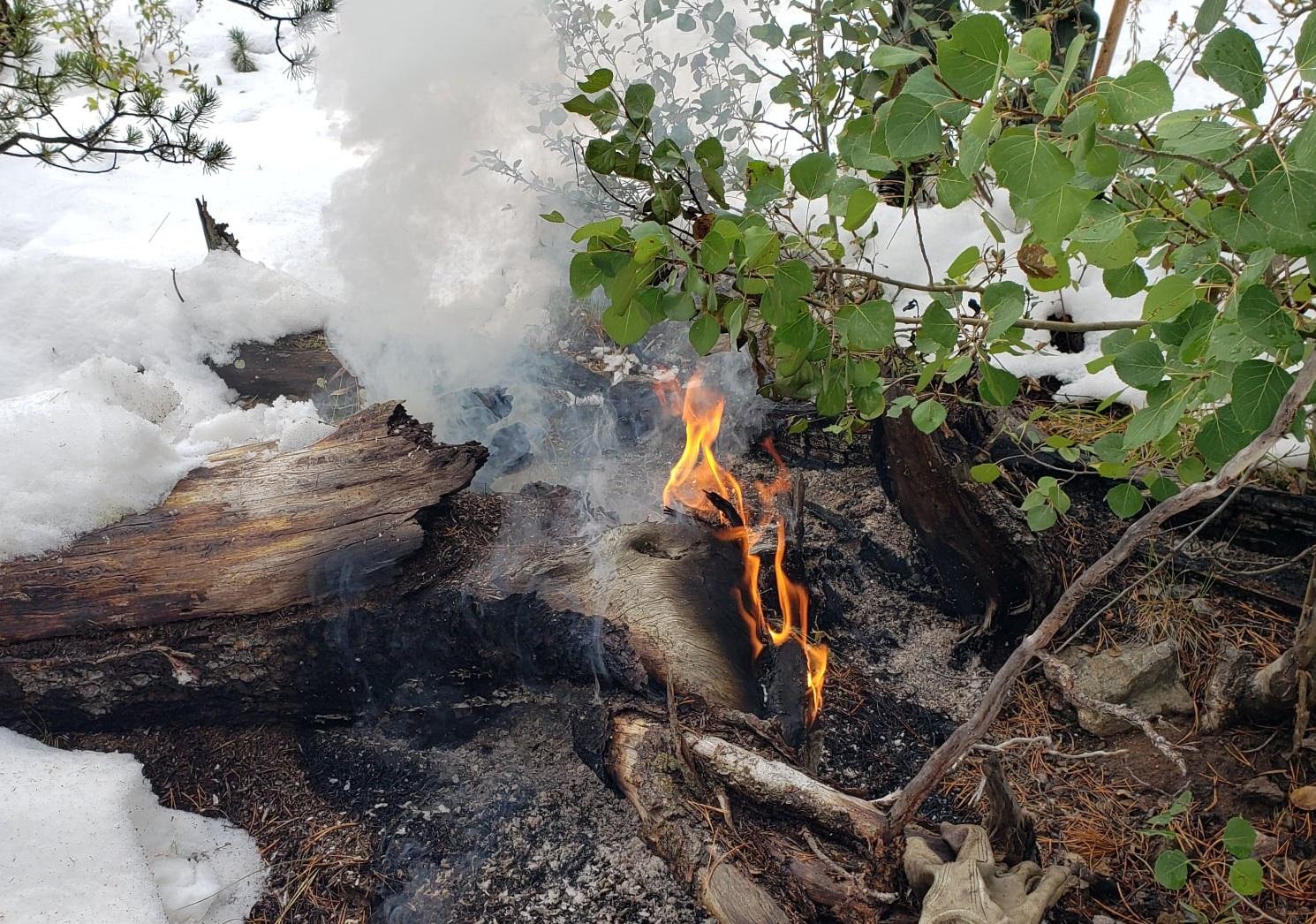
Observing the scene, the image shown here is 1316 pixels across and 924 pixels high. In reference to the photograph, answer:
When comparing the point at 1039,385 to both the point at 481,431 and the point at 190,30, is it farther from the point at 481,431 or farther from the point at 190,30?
the point at 190,30

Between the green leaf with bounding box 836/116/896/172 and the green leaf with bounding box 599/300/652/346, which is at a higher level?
the green leaf with bounding box 836/116/896/172

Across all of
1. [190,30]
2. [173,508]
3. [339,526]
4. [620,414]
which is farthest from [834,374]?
[190,30]

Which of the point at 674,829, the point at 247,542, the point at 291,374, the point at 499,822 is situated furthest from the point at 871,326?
the point at 291,374

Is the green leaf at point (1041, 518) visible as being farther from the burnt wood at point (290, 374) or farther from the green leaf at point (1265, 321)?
the burnt wood at point (290, 374)

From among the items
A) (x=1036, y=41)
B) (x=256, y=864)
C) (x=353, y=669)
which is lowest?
(x=256, y=864)

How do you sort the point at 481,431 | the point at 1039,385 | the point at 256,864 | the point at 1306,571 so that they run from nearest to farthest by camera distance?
the point at 256,864 → the point at 1306,571 → the point at 1039,385 → the point at 481,431

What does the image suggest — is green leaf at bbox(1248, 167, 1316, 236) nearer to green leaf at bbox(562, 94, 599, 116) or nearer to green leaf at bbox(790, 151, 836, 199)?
green leaf at bbox(790, 151, 836, 199)

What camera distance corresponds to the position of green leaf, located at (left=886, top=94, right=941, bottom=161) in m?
1.16

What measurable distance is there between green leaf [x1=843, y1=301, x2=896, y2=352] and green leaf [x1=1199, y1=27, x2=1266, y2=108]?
628mm

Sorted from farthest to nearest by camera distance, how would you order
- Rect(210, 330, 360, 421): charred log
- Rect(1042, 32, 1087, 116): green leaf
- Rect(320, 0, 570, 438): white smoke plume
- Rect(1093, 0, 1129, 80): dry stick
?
Rect(210, 330, 360, 421): charred log, Rect(320, 0, 570, 438): white smoke plume, Rect(1093, 0, 1129, 80): dry stick, Rect(1042, 32, 1087, 116): green leaf

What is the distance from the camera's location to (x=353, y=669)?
2605 mm

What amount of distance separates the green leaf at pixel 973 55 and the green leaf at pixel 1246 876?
1.80 meters

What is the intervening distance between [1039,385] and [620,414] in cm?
182

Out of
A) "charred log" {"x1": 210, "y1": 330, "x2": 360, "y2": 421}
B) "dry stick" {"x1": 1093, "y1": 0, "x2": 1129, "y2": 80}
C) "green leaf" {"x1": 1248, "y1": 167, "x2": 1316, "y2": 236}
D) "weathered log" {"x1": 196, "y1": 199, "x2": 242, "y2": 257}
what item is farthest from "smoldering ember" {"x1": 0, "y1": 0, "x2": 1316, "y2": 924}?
"weathered log" {"x1": 196, "y1": 199, "x2": 242, "y2": 257}
